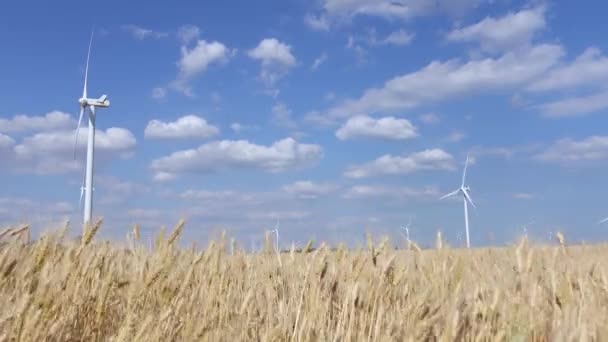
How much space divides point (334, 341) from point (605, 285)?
8.60 feet

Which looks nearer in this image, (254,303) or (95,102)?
(254,303)

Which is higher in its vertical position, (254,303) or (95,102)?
(95,102)

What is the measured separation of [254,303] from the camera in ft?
13.0

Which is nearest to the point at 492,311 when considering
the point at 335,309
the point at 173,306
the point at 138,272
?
the point at 335,309

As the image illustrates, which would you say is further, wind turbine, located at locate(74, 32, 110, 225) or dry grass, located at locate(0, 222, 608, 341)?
wind turbine, located at locate(74, 32, 110, 225)

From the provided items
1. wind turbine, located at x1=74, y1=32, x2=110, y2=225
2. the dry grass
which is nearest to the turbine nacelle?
wind turbine, located at x1=74, y1=32, x2=110, y2=225

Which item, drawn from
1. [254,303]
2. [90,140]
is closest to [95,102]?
[90,140]

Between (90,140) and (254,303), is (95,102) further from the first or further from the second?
(254,303)

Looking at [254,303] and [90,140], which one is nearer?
[254,303]

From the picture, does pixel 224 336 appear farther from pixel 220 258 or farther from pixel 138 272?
pixel 220 258

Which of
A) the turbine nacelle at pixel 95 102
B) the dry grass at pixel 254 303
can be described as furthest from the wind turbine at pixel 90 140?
the dry grass at pixel 254 303

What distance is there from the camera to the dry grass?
2.83m

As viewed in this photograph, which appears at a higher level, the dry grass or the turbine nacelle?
the turbine nacelle

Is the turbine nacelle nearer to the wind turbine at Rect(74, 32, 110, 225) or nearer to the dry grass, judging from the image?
the wind turbine at Rect(74, 32, 110, 225)
